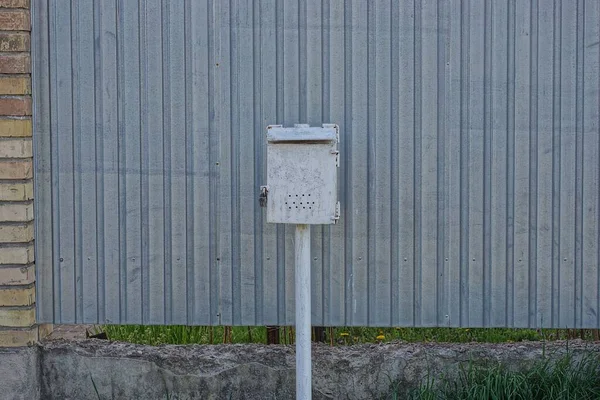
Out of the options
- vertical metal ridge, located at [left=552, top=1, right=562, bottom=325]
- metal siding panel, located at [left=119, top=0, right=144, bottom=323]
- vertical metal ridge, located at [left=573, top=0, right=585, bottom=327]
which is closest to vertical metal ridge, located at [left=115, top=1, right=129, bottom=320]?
metal siding panel, located at [left=119, top=0, right=144, bottom=323]

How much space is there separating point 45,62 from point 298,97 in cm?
124

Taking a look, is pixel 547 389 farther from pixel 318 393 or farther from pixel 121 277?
pixel 121 277

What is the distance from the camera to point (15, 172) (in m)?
4.03

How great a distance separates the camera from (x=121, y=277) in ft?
13.6

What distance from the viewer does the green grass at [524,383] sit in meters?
3.82

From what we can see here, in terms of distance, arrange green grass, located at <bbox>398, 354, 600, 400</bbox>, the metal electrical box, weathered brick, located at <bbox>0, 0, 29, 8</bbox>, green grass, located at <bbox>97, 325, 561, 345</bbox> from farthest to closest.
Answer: green grass, located at <bbox>97, 325, 561, 345</bbox>, weathered brick, located at <bbox>0, 0, 29, 8</bbox>, green grass, located at <bbox>398, 354, 600, 400</bbox>, the metal electrical box

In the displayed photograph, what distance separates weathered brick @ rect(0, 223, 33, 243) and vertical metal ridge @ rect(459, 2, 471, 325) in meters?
2.09

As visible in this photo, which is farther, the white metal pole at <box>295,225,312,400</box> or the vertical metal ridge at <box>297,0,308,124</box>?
the vertical metal ridge at <box>297,0,308,124</box>

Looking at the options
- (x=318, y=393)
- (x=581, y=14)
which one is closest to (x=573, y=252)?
(x=581, y=14)

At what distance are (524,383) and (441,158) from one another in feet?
3.64

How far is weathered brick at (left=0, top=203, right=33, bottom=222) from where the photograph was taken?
4043 mm

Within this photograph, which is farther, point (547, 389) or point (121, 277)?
point (121, 277)

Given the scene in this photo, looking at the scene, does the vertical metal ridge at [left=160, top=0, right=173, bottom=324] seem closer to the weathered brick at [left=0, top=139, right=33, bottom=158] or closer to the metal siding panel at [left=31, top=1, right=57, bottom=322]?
the metal siding panel at [left=31, top=1, right=57, bottom=322]

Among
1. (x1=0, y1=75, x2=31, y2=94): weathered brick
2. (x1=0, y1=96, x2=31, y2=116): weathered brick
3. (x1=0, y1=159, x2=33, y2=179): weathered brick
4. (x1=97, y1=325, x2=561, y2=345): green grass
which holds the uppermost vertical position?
(x1=0, y1=75, x2=31, y2=94): weathered brick
